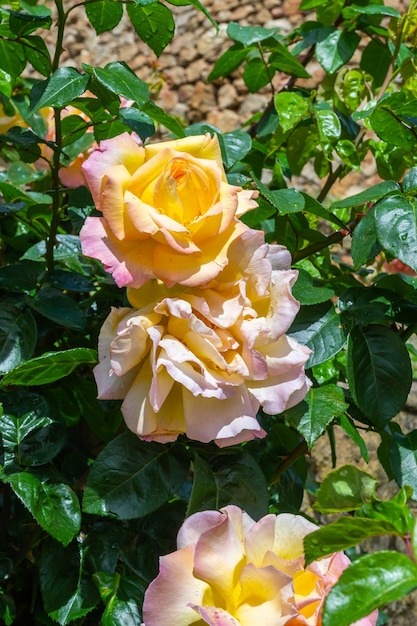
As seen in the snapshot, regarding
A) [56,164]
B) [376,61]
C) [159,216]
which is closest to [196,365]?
[159,216]

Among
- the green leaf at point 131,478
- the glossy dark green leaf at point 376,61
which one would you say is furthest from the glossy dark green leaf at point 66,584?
the glossy dark green leaf at point 376,61

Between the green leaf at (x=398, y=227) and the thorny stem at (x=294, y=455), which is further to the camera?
the thorny stem at (x=294, y=455)

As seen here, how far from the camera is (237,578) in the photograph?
0.52 meters

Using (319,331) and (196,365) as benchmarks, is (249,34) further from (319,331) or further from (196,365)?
(196,365)

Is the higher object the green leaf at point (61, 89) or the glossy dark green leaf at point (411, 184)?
the green leaf at point (61, 89)

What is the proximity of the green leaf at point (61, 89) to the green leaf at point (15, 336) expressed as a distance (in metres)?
0.20

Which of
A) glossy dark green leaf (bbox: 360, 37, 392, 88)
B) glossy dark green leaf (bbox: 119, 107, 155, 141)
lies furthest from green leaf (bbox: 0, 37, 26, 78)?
glossy dark green leaf (bbox: 360, 37, 392, 88)

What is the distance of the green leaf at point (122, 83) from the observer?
2.15ft

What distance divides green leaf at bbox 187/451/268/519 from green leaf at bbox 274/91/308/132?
1.31ft

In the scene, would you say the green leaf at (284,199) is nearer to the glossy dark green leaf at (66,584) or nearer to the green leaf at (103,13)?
the green leaf at (103,13)

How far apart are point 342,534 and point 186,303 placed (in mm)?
192

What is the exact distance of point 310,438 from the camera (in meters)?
0.63

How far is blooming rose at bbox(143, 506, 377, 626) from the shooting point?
1.62ft

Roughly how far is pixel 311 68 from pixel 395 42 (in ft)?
7.59
